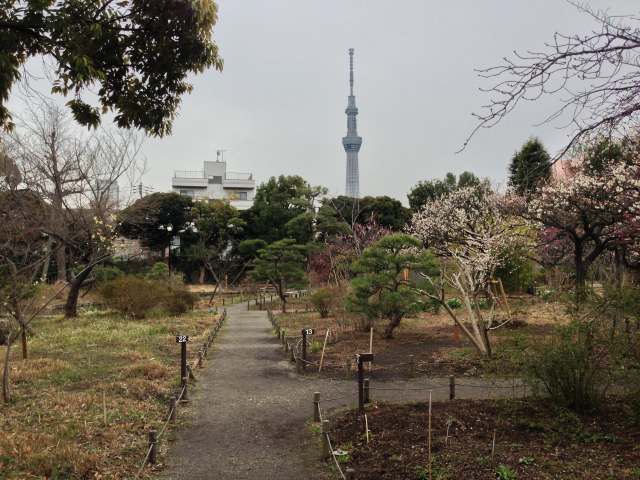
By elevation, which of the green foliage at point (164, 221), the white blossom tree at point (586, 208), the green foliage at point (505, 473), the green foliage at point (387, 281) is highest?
the green foliage at point (164, 221)

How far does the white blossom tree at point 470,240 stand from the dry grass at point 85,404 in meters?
6.77

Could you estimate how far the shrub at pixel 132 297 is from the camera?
21078mm

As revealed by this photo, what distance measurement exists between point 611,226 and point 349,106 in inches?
3885

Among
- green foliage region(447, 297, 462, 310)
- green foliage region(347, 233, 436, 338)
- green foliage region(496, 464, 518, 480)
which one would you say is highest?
green foliage region(347, 233, 436, 338)

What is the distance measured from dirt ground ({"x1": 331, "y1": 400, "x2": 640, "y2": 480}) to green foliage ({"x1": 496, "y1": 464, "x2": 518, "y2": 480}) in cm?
1

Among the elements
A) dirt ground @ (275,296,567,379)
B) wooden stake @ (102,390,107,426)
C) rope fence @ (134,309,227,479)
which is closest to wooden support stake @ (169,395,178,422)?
rope fence @ (134,309,227,479)

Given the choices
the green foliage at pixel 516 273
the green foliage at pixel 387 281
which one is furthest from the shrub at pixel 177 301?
the green foliage at pixel 516 273

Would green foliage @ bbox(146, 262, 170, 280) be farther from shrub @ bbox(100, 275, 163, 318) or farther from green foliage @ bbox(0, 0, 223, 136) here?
green foliage @ bbox(0, 0, 223, 136)

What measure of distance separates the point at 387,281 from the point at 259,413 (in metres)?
6.91

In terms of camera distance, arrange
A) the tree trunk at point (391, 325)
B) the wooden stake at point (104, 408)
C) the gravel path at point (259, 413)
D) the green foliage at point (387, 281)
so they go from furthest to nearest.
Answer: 1. the tree trunk at point (391, 325)
2. the green foliage at point (387, 281)
3. the wooden stake at point (104, 408)
4. the gravel path at point (259, 413)

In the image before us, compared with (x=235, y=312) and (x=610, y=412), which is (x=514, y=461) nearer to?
(x=610, y=412)

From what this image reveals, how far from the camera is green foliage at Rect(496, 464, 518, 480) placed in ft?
15.8

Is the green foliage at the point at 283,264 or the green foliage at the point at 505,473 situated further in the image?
the green foliage at the point at 283,264

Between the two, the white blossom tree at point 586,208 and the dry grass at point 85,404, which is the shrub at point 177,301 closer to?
the dry grass at point 85,404
